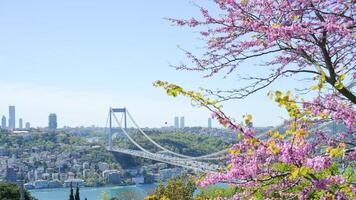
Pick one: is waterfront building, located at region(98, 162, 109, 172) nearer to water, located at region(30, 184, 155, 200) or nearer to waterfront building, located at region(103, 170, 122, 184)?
waterfront building, located at region(103, 170, 122, 184)

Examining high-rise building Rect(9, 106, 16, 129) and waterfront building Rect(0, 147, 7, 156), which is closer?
waterfront building Rect(0, 147, 7, 156)

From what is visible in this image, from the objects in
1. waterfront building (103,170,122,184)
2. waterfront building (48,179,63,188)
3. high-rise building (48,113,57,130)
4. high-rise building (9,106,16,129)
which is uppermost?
high-rise building (9,106,16,129)

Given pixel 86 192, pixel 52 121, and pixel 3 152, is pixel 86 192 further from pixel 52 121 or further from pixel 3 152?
pixel 52 121

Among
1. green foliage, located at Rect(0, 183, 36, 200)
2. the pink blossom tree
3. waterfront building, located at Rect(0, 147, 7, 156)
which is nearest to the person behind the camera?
the pink blossom tree

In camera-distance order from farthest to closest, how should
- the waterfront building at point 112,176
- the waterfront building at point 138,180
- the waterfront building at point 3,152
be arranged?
the waterfront building at point 3,152
the waterfront building at point 112,176
the waterfront building at point 138,180

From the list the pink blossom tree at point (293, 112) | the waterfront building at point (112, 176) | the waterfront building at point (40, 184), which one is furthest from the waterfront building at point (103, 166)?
the pink blossom tree at point (293, 112)

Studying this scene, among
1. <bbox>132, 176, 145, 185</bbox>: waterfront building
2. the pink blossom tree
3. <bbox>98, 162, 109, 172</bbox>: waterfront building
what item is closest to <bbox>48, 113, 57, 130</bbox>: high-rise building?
<bbox>98, 162, 109, 172</bbox>: waterfront building

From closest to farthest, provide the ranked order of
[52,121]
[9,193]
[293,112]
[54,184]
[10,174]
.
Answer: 1. [293,112]
2. [9,193]
3. [10,174]
4. [54,184]
5. [52,121]

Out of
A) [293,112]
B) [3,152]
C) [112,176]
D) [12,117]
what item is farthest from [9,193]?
[12,117]

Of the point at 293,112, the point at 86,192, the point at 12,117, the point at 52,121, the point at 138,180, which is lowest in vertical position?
the point at 86,192

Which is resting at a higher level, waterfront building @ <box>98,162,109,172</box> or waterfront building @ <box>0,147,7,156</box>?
waterfront building @ <box>0,147,7,156</box>

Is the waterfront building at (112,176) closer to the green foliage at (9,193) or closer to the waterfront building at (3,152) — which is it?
the waterfront building at (3,152)

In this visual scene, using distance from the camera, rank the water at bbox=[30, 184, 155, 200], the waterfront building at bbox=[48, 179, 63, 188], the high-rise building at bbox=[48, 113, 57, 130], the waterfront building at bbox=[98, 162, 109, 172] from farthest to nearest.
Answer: the high-rise building at bbox=[48, 113, 57, 130]
the waterfront building at bbox=[98, 162, 109, 172]
the waterfront building at bbox=[48, 179, 63, 188]
the water at bbox=[30, 184, 155, 200]
